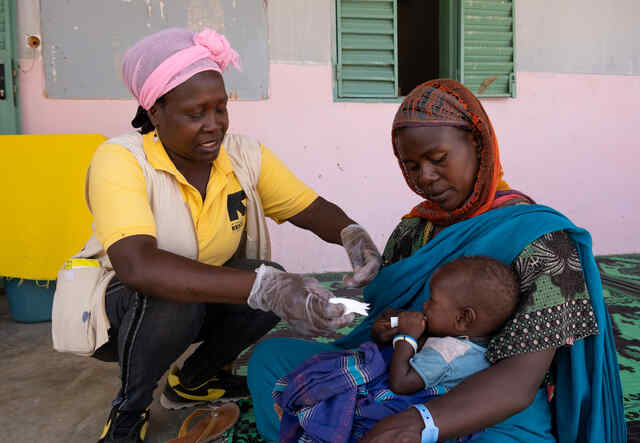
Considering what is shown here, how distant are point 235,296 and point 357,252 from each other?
51 cm

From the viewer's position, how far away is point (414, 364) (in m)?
1.20

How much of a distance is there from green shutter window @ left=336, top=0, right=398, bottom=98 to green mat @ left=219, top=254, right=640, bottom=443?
5.07 ft

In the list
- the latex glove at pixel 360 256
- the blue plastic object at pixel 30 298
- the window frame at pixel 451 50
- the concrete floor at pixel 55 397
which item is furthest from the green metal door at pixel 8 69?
the latex glove at pixel 360 256

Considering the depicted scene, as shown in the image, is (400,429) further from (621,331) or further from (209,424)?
(621,331)

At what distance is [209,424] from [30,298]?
1959 mm

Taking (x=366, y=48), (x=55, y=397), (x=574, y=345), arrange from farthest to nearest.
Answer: (x=366, y=48) < (x=55, y=397) < (x=574, y=345)

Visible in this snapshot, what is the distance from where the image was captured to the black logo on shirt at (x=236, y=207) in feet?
6.26

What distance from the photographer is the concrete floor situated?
183cm

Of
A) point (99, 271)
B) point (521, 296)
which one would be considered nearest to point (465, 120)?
point (521, 296)

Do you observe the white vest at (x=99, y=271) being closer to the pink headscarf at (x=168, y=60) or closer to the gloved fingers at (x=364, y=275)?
the pink headscarf at (x=168, y=60)

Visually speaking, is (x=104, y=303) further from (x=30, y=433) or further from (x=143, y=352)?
(x=30, y=433)

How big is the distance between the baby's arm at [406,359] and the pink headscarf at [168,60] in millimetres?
1048

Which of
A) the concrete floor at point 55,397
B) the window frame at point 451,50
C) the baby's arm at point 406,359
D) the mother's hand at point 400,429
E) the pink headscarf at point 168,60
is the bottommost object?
the concrete floor at point 55,397

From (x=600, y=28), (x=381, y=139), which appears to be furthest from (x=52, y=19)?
(x=600, y=28)
